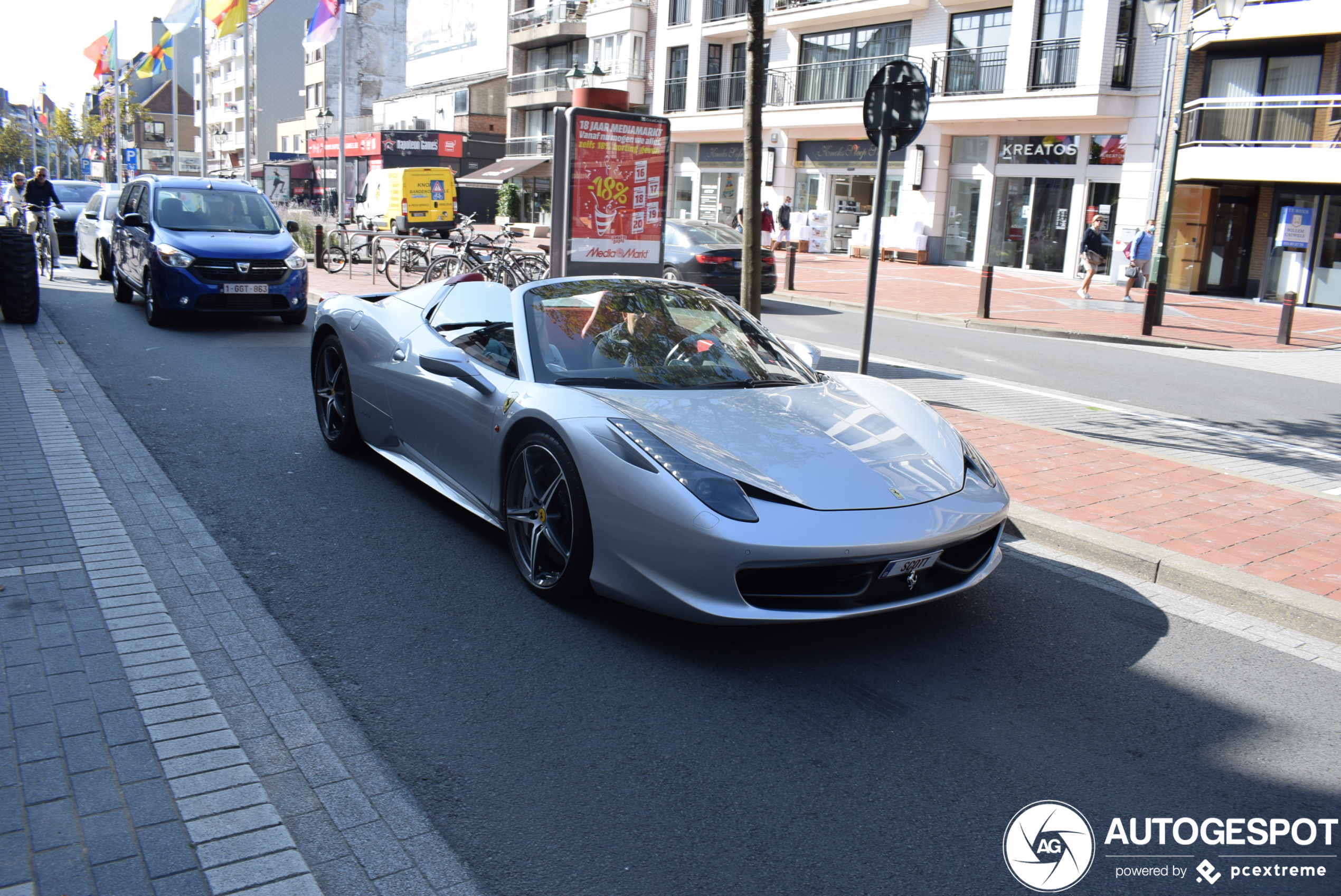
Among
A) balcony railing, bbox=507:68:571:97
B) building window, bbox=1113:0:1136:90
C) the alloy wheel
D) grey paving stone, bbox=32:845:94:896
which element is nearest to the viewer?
grey paving stone, bbox=32:845:94:896

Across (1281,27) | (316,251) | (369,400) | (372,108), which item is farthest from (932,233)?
(372,108)

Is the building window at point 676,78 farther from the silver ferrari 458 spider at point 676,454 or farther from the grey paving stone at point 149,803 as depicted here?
the grey paving stone at point 149,803

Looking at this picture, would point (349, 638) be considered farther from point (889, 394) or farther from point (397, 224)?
point (397, 224)

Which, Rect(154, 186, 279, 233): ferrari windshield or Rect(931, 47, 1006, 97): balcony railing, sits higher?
Rect(931, 47, 1006, 97): balcony railing

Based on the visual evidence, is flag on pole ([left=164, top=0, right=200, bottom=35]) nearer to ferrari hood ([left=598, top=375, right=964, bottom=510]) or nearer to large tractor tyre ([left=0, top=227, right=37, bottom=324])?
large tractor tyre ([left=0, top=227, right=37, bottom=324])

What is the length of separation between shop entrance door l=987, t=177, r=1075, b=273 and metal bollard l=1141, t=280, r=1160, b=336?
1209cm

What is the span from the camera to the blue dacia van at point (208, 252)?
11.8 metres

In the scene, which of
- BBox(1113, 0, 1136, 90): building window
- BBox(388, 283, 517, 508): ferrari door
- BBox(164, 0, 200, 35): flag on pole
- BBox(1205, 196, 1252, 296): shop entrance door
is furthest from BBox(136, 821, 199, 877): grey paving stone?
BBox(164, 0, 200, 35): flag on pole

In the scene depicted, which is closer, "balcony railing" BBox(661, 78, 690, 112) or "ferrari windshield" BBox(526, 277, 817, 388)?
"ferrari windshield" BBox(526, 277, 817, 388)

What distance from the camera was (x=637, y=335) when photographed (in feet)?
16.2

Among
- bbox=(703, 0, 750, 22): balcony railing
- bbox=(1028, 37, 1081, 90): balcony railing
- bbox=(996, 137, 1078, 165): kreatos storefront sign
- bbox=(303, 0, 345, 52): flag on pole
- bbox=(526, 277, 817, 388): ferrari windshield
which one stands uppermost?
bbox=(703, 0, 750, 22): balcony railing

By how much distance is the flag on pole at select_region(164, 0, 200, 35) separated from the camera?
33.0m

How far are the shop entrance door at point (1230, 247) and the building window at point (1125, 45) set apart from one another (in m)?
3.90

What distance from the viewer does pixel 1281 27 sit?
905 inches
